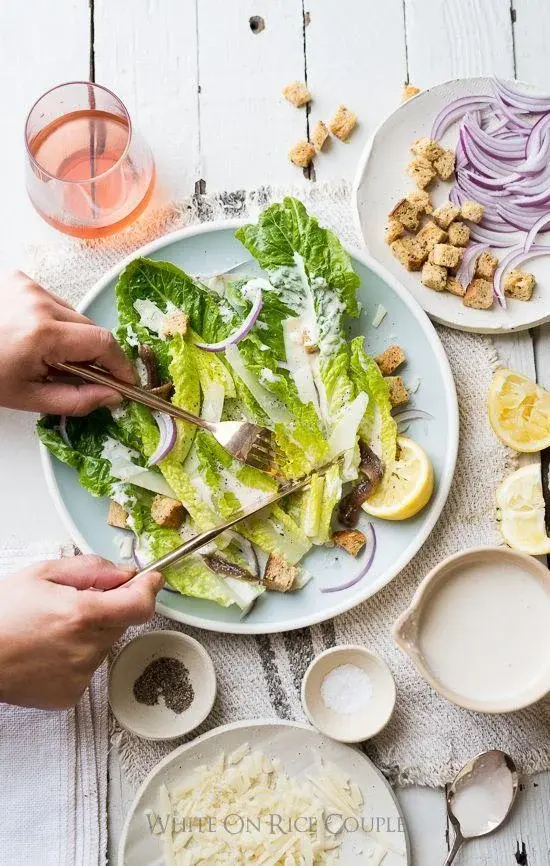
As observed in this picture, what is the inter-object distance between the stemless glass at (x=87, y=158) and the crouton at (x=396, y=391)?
0.91m

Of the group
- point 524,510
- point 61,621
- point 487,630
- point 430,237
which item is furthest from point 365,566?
point 430,237

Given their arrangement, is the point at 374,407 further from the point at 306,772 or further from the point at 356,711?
the point at 306,772

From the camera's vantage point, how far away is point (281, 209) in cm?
268

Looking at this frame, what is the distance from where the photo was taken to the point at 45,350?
2516 millimetres

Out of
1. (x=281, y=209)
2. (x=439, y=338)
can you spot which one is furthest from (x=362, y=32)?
(x=439, y=338)

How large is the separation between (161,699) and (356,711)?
1.82 feet

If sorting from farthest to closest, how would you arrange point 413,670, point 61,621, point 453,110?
point 453,110 < point 413,670 < point 61,621

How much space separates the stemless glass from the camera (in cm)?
271

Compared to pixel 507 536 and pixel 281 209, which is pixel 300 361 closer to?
pixel 281 209

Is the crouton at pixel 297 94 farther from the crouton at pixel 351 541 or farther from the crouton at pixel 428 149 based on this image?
the crouton at pixel 351 541

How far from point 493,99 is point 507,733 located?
6.16ft

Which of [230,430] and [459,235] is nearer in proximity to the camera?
[230,430]

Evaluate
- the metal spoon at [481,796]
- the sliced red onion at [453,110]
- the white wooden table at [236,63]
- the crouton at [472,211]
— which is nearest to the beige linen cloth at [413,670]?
the metal spoon at [481,796]

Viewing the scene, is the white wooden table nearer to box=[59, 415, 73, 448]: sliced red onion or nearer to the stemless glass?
the stemless glass
